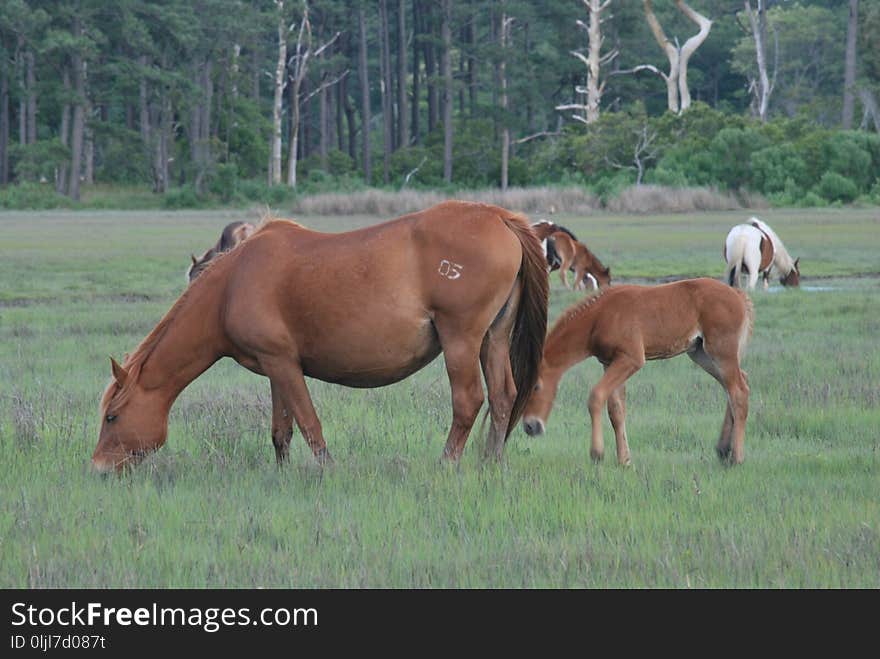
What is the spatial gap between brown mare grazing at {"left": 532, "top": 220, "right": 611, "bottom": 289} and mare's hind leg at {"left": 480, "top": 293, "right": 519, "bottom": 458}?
14.4 m

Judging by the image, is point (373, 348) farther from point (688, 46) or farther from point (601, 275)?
point (688, 46)

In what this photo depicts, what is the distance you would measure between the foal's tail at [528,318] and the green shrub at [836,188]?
147ft

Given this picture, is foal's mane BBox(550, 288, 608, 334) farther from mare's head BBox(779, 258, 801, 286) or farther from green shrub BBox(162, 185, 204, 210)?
green shrub BBox(162, 185, 204, 210)

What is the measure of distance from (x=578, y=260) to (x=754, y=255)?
2.99 metres

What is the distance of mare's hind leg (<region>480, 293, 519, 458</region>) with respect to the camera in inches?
328

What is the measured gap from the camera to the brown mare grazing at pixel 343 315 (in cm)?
799

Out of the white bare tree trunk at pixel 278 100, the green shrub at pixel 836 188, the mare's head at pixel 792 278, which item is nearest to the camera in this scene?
the mare's head at pixel 792 278

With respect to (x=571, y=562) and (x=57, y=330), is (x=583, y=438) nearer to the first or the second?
(x=571, y=562)

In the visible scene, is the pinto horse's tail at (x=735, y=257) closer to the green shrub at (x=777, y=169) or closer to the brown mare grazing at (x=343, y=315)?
the brown mare grazing at (x=343, y=315)

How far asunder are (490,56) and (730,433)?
59766 millimetres

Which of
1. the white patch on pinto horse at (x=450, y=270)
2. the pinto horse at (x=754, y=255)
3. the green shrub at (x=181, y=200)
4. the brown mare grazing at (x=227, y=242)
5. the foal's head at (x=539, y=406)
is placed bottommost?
the green shrub at (x=181, y=200)

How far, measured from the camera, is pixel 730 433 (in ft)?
28.4

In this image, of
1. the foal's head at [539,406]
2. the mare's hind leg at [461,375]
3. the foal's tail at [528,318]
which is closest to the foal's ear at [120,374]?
the mare's hind leg at [461,375]

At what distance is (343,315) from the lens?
8.03m
